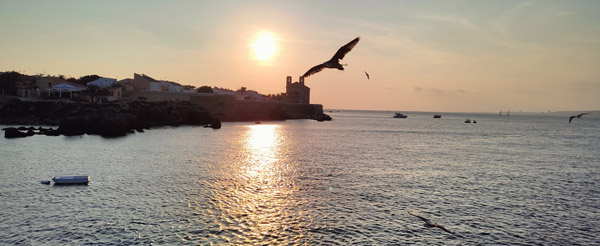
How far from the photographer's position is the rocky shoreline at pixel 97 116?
186ft

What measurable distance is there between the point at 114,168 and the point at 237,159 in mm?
11792

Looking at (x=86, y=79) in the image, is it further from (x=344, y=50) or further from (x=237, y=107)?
(x=344, y=50)

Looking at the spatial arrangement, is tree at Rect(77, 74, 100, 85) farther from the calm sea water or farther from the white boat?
the white boat

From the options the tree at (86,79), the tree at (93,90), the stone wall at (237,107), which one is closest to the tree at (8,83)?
the tree at (93,90)

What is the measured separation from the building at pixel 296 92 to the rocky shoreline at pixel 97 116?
61.2 metres

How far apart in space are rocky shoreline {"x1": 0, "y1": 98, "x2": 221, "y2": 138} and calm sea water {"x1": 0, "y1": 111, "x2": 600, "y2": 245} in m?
17.5

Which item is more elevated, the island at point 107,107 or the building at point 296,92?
the building at point 296,92

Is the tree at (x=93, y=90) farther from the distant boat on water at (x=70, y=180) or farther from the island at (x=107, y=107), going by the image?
the distant boat on water at (x=70, y=180)

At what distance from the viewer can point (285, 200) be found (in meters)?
22.4

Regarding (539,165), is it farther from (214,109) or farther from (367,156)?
(214,109)

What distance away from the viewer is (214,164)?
34625 mm

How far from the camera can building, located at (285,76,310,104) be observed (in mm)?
149750

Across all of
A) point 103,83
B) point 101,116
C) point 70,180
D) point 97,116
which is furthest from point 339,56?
point 103,83

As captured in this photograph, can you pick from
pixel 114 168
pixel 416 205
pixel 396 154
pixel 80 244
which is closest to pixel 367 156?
pixel 396 154
